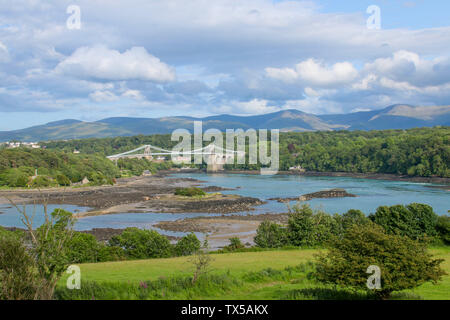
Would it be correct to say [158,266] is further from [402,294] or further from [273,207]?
[273,207]

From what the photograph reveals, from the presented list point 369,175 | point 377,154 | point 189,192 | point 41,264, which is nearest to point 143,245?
point 41,264

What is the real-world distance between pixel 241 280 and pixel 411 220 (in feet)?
41.8

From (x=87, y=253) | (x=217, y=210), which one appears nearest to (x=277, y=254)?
(x=87, y=253)

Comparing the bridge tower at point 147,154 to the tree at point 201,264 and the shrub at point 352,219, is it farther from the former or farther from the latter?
the tree at point 201,264

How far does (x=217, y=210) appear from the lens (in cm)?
3484

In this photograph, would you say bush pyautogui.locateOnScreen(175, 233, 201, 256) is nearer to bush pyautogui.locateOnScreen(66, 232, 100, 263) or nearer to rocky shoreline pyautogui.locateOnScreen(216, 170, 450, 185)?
bush pyautogui.locateOnScreen(66, 232, 100, 263)

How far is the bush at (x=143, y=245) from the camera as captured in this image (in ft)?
52.5

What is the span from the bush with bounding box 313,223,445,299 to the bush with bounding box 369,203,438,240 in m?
12.5

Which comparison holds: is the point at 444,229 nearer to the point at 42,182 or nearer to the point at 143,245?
the point at 143,245

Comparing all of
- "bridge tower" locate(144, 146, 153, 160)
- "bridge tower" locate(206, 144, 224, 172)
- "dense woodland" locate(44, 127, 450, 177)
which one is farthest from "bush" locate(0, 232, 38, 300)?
"bridge tower" locate(144, 146, 153, 160)

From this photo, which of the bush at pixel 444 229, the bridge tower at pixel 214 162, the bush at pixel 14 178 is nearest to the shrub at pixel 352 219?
the bush at pixel 444 229
